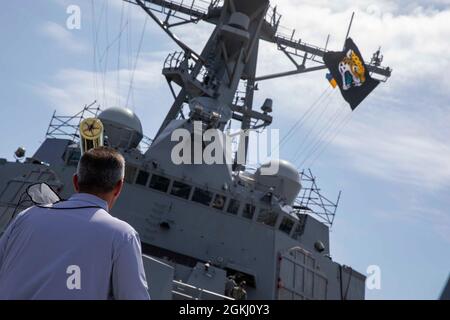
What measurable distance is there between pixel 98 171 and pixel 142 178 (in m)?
12.2

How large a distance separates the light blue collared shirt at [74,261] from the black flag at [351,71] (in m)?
16.1

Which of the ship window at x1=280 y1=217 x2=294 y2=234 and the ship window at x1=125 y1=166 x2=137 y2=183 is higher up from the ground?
Result: the ship window at x1=125 y1=166 x2=137 y2=183

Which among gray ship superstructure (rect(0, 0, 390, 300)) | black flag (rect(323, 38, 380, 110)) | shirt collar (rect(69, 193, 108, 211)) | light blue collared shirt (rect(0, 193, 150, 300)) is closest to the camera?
light blue collared shirt (rect(0, 193, 150, 300))

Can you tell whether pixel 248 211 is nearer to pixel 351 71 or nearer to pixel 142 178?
pixel 142 178

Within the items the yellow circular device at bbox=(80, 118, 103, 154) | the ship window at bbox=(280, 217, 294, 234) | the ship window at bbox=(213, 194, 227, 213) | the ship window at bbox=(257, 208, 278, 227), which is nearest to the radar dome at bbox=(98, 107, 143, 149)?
the ship window at bbox=(213, 194, 227, 213)

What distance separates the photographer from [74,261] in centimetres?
194

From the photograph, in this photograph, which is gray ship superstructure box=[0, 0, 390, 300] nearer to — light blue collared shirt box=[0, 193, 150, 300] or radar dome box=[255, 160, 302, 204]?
radar dome box=[255, 160, 302, 204]

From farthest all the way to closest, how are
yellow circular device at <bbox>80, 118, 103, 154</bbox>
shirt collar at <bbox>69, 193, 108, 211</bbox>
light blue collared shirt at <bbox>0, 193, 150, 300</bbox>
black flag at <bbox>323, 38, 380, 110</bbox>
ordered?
1. black flag at <bbox>323, 38, 380, 110</bbox>
2. yellow circular device at <bbox>80, 118, 103, 154</bbox>
3. shirt collar at <bbox>69, 193, 108, 211</bbox>
4. light blue collared shirt at <bbox>0, 193, 150, 300</bbox>

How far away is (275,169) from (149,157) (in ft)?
16.3

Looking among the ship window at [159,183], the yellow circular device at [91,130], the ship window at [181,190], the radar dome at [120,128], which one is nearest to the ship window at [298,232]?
the ship window at [181,190]

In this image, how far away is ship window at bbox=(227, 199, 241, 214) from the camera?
1451cm

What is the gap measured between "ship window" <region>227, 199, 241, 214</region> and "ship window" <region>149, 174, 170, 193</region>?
168 centimetres

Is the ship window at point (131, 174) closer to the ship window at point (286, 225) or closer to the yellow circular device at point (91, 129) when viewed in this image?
the ship window at point (286, 225)

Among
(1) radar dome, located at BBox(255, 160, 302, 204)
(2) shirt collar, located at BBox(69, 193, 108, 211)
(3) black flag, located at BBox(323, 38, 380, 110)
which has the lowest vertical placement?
(2) shirt collar, located at BBox(69, 193, 108, 211)
